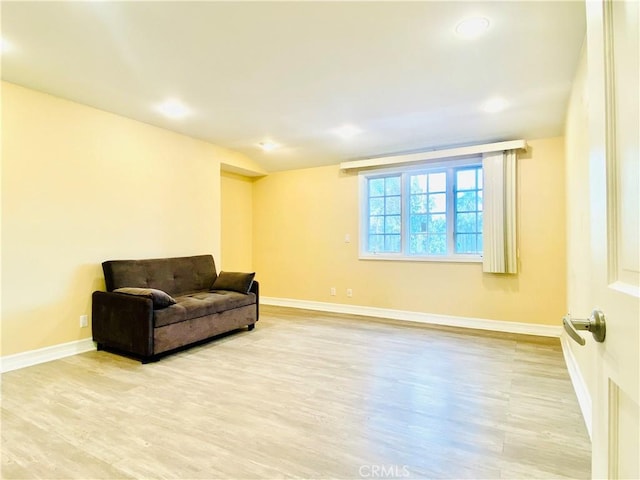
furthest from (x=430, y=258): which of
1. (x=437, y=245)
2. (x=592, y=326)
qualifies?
(x=592, y=326)

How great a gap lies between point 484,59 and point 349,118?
1518 millimetres

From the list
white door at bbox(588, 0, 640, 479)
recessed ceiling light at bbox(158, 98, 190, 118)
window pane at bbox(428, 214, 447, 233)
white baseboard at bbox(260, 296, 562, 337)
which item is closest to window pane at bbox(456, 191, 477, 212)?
window pane at bbox(428, 214, 447, 233)

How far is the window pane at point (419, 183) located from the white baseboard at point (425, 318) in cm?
170

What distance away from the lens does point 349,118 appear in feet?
12.2

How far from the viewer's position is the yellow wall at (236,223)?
5695mm

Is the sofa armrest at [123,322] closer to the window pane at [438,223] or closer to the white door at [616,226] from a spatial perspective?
the white door at [616,226]

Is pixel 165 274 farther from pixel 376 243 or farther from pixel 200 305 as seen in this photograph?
pixel 376 243

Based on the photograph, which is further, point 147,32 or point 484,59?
point 484,59

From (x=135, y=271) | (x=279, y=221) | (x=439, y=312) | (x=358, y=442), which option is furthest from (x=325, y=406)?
(x=279, y=221)

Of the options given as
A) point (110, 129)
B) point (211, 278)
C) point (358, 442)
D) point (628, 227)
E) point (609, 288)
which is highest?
point (110, 129)

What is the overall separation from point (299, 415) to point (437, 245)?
127 inches

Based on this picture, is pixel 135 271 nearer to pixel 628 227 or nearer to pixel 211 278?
pixel 211 278

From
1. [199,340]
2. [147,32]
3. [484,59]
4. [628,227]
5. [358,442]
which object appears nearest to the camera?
[628,227]

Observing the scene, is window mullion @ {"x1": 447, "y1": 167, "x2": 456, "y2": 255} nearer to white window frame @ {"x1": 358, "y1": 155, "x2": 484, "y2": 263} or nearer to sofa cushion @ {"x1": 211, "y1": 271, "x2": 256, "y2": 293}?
white window frame @ {"x1": 358, "y1": 155, "x2": 484, "y2": 263}
